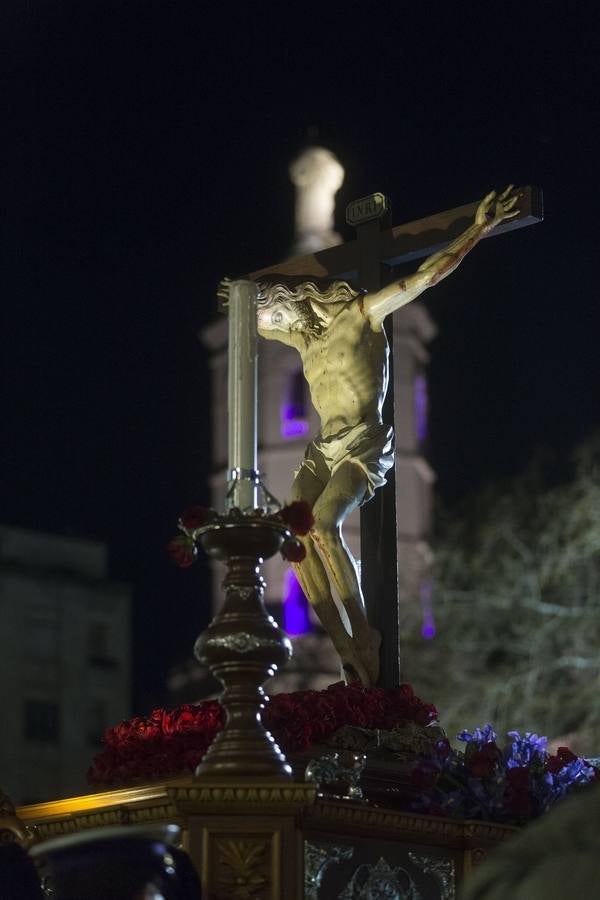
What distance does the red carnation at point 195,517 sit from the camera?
5258 mm

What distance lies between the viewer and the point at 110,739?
20.2 ft

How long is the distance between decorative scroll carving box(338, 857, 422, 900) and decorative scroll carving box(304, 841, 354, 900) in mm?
130

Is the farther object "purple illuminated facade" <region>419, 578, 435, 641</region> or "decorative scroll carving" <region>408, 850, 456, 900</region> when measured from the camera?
"purple illuminated facade" <region>419, 578, 435, 641</region>

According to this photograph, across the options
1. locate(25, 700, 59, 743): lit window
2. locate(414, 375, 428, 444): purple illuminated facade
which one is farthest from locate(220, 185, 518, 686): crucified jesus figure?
locate(25, 700, 59, 743): lit window

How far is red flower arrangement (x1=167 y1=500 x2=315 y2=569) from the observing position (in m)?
5.26

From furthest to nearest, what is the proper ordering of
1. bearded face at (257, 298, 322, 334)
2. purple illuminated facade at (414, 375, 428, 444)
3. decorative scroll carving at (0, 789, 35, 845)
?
purple illuminated facade at (414, 375, 428, 444), bearded face at (257, 298, 322, 334), decorative scroll carving at (0, 789, 35, 845)

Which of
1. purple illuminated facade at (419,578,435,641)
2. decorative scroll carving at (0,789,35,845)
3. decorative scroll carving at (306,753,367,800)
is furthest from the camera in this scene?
purple illuminated facade at (419,578,435,641)

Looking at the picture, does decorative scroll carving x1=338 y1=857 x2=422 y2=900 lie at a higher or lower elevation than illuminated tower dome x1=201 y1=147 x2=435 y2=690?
lower

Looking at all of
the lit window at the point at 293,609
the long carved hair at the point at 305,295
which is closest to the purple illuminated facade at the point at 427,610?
the lit window at the point at 293,609

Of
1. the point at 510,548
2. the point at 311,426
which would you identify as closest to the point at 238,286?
the point at 510,548

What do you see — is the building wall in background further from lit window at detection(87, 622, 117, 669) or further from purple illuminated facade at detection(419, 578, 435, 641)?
purple illuminated facade at detection(419, 578, 435, 641)

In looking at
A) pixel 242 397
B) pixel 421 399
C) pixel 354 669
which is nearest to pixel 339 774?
pixel 242 397

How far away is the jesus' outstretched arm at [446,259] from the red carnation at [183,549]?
259 centimetres

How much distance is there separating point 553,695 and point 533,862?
23.4m
